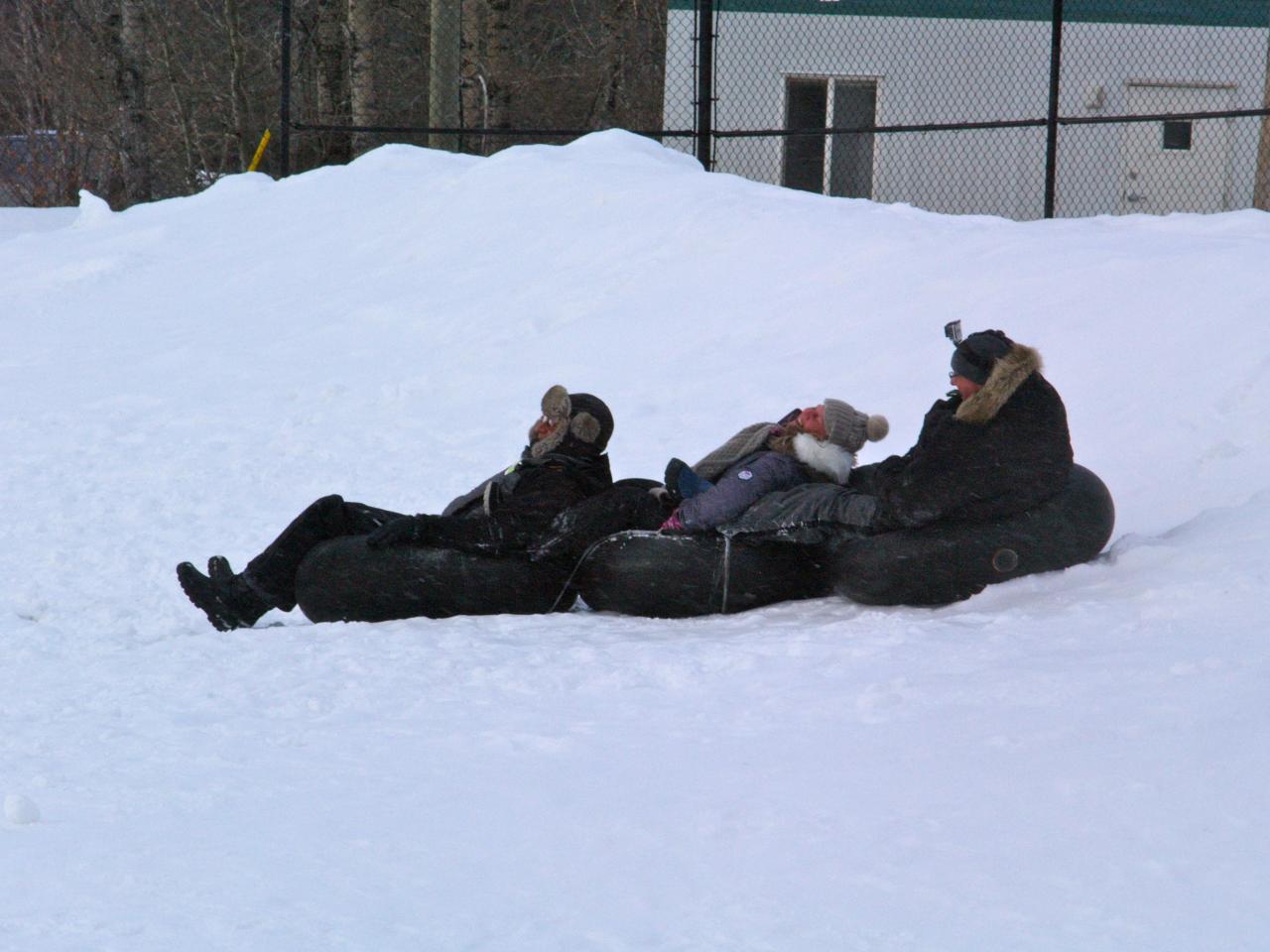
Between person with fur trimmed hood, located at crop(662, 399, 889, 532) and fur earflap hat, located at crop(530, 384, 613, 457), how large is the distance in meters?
0.36

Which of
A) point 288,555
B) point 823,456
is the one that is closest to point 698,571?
point 823,456

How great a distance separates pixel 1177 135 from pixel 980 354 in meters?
13.2

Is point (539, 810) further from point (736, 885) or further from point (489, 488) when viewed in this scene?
point (489, 488)

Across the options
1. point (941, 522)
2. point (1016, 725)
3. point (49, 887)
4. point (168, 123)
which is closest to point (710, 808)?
point (1016, 725)

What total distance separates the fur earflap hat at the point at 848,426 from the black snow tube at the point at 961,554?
0.42 m

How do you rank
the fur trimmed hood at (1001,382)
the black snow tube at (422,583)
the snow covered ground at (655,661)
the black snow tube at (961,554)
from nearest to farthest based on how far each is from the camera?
1. the snow covered ground at (655,661)
2. the fur trimmed hood at (1001,382)
3. the black snow tube at (961,554)
4. the black snow tube at (422,583)

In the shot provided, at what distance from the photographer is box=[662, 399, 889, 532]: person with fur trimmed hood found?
5.72m

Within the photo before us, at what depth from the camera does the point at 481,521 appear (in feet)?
19.3

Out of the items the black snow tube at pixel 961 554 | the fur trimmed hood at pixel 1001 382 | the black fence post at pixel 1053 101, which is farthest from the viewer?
the black fence post at pixel 1053 101

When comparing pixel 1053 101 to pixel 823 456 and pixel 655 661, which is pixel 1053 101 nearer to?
pixel 823 456

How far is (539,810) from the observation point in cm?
372

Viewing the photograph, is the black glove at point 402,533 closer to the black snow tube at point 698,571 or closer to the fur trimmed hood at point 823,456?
the black snow tube at point 698,571

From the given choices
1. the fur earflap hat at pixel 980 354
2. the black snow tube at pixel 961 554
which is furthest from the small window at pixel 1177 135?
the fur earflap hat at pixel 980 354

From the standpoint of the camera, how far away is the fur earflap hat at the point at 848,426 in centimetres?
575
